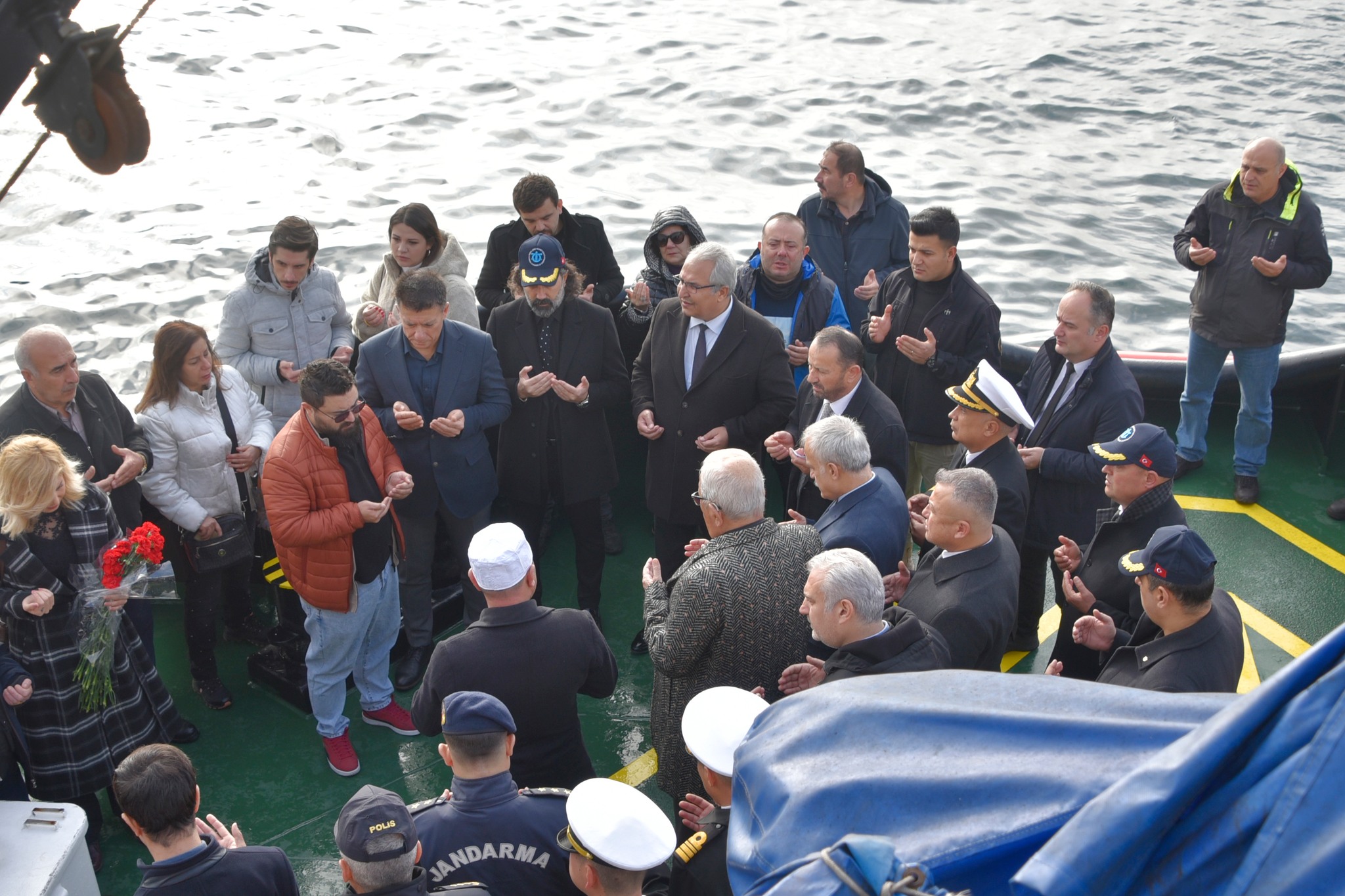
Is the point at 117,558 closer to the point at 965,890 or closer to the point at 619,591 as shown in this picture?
the point at 619,591

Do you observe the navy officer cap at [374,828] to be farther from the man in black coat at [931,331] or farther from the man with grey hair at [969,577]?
the man in black coat at [931,331]

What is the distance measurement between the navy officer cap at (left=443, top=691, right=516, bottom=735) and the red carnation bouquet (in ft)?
6.41

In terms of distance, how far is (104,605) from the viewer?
475 cm

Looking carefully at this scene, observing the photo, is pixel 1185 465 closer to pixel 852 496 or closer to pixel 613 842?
pixel 852 496

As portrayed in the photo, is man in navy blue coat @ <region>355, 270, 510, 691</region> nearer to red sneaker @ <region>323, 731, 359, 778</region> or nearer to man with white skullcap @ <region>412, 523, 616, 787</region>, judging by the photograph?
red sneaker @ <region>323, 731, 359, 778</region>

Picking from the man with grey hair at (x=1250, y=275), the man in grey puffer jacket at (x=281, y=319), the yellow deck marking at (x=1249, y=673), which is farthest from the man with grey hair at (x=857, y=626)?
the man with grey hair at (x=1250, y=275)

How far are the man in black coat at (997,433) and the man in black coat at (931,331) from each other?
86 centimetres

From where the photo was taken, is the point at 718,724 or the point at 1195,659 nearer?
the point at 718,724

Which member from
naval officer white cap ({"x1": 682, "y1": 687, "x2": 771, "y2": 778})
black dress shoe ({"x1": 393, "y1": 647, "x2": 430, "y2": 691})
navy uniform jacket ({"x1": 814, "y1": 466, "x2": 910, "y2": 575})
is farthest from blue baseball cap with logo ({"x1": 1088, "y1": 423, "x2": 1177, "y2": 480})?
black dress shoe ({"x1": 393, "y1": 647, "x2": 430, "y2": 691})

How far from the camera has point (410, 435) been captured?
5.77 meters

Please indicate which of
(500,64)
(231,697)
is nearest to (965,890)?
(231,697)

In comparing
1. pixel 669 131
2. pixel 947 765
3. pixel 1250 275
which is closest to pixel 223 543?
pixel 947 765

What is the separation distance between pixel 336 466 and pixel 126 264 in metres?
10.8

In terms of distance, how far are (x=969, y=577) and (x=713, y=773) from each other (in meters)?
1.44
